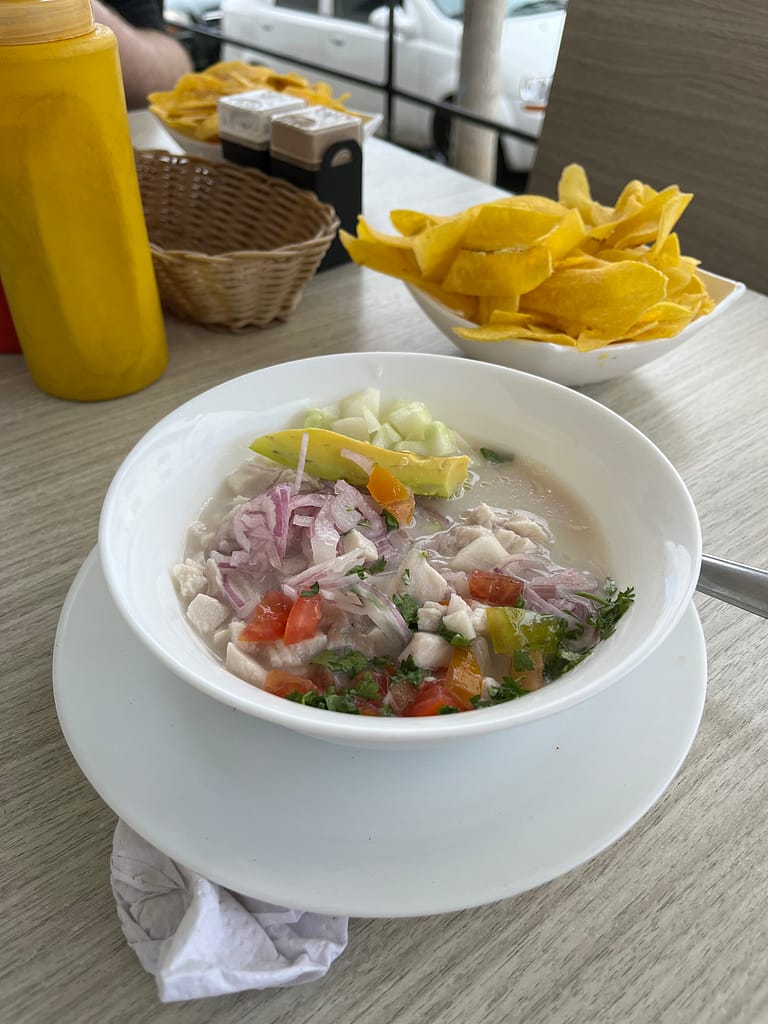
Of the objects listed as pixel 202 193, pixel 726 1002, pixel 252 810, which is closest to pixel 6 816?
pixel 252 810

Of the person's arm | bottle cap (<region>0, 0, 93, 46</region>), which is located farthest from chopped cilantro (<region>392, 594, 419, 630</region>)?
the person's arm

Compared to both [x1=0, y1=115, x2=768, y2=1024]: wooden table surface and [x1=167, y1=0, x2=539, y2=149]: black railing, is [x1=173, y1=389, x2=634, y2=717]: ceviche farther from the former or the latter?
[x1=167, y1=0, x2=539, y2=149]: black railing

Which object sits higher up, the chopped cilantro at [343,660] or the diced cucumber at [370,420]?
the diced cucumber at [370,420]

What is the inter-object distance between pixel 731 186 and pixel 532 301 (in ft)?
3.08

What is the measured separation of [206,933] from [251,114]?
4.59 ft

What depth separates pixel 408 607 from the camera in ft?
2.45

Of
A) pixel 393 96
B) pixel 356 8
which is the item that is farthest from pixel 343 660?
pixel 356 8

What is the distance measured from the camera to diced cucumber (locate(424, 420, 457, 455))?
95cm

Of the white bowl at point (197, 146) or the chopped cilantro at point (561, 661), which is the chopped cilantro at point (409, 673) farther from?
the white bowl at point (197, 146)

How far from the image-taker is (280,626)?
73 centimetres

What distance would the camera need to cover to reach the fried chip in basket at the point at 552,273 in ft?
3.71

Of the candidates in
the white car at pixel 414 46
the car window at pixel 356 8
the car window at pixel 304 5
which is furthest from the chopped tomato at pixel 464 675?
the car window at pixel 304 5

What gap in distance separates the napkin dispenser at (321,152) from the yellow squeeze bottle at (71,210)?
427 millimetres

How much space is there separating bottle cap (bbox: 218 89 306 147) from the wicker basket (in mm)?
61
